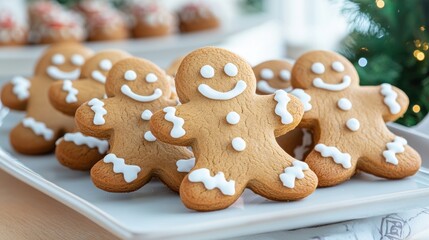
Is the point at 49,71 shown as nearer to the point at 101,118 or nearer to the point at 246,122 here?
the point at 101,118

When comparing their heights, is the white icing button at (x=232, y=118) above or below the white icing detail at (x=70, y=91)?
above

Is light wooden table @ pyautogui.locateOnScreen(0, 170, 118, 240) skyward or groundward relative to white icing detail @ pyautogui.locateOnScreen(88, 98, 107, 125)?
groundward

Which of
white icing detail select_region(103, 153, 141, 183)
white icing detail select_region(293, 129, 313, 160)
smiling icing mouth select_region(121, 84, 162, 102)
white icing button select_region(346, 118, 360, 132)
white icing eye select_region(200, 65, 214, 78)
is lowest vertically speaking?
white icing detail select_region(293, 129, 313, 160)

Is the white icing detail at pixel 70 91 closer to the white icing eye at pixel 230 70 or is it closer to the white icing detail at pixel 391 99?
the white icing eye at pixel 230 70

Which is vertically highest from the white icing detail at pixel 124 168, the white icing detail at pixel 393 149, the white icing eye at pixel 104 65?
the white icing detail at pixel 393 149

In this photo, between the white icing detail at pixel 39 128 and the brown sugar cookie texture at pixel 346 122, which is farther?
the white icing detail at pixel 39 128

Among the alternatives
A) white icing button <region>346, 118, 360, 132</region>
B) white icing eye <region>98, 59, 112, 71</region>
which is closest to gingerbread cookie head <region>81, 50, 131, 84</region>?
white icing eye <region>98, 59, 112, 71</region>

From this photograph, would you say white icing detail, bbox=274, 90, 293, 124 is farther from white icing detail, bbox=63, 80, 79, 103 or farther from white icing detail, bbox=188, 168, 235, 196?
white icing detail, bbox=63, 80, 79, 103

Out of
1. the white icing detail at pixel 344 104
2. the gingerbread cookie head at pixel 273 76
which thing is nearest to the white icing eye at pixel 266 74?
the gingerbread cookie head at pixel 273 76
